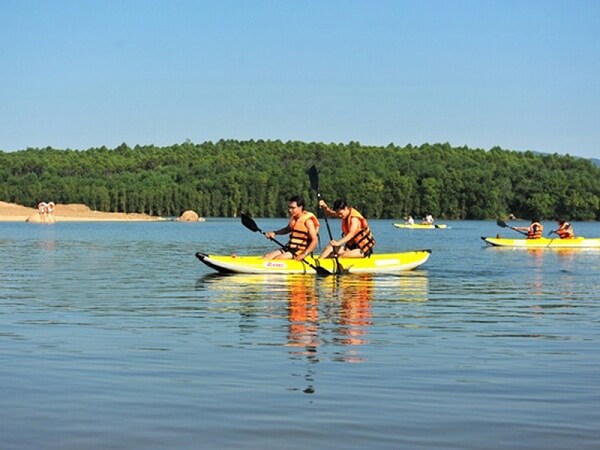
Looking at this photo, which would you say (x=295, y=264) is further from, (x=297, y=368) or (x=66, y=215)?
(x=66, y=215)

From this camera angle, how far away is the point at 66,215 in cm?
14812

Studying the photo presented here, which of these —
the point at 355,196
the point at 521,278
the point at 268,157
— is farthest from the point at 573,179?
the point at 521,278

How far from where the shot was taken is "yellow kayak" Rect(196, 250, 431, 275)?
24.1 meters

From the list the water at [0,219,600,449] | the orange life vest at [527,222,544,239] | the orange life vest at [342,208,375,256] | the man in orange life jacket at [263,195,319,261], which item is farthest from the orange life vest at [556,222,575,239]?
the water at [0,219,600,449]

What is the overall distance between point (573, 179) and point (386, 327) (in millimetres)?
157033

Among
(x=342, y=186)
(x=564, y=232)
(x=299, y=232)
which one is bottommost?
(x=564, y=232)

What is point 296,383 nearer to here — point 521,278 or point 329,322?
point 329,322

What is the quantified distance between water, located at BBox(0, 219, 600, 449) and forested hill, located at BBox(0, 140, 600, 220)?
465 ft

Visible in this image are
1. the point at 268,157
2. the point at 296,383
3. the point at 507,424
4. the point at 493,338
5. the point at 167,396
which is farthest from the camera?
the point at 268,157

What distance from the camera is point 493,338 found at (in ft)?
44.1

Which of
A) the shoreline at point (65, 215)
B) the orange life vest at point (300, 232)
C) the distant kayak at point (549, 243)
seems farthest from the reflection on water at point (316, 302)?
the shoreline at point (65, 215)

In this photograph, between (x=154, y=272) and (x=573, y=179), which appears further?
(x=573, y=179)

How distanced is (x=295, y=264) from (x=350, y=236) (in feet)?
4.96

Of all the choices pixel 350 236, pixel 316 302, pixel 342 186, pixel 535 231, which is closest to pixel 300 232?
pixel 350 236
